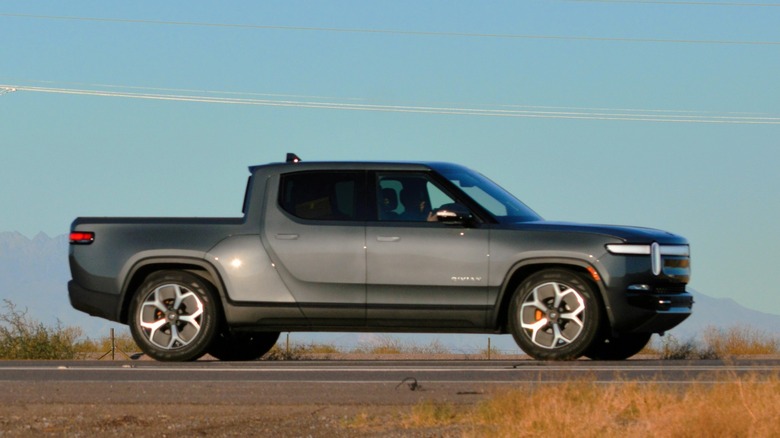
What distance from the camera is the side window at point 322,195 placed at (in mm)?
13289

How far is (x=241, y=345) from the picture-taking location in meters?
14.9

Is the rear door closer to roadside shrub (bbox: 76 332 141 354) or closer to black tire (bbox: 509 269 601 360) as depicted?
black tire (bbox: 509 269 601 360)

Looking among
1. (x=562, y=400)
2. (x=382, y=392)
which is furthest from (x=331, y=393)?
(x=562, y=400)

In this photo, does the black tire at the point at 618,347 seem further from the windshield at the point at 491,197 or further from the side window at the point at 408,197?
the side window at the point at 408,197

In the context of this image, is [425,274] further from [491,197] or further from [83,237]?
[83,237]

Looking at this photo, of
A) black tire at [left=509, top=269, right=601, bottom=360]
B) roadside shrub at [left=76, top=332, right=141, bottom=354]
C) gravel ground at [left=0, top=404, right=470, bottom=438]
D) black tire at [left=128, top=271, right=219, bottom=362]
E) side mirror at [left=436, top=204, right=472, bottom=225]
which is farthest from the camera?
roadside shrub at [left=76, top=332, right=141, bottom=354]

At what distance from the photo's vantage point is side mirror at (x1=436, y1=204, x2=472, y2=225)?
12.8 metres

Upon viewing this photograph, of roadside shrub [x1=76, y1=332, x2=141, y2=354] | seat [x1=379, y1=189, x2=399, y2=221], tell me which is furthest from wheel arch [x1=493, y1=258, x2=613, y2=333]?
roadside shrub [x1=76, y1=332, x2=141, y2=354]

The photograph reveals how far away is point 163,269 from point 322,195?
1657 millimetres

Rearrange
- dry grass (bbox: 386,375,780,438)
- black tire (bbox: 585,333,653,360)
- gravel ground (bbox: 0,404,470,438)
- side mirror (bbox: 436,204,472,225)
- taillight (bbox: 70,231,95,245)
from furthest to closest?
black tire (bbox: 585,333,653,360)
taillight (bbox: 70,231,95,245)
side mirror (bbox: 436,204,472,225)
gravel ground (bbox: 0,404,470,438)
dry grass (bbox: 386,375,780,438)

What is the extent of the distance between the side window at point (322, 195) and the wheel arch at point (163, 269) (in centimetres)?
Answer: 92

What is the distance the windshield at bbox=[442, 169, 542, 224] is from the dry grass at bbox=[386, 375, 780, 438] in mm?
3594

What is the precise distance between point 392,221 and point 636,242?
2184mm

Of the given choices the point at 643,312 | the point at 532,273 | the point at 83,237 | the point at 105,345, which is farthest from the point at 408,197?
the point at 105,345
